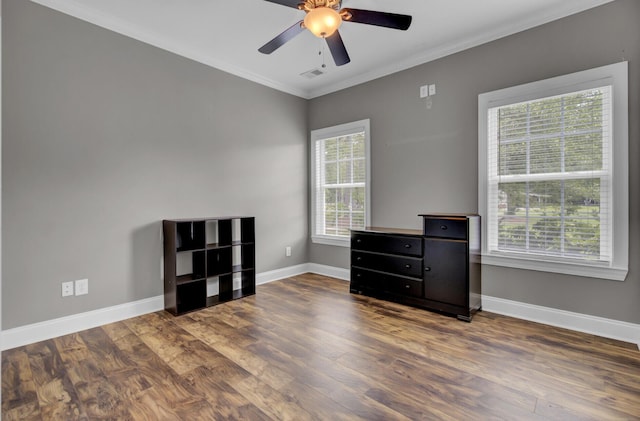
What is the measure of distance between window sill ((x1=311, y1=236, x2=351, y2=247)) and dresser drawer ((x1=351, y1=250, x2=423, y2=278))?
662mm

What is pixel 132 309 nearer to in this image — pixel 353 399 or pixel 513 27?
pixel 353 399

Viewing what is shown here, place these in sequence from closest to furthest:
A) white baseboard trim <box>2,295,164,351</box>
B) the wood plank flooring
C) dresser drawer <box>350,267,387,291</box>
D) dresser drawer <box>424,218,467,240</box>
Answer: the wood plank flooring, white baseboard trim <box>2,295,164,351</box>, dresser drawer <box>424,218,467,240</box>, dresser drawer <box>350,267,387,291</box>

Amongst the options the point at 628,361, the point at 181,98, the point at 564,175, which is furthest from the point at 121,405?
the point at 564,175

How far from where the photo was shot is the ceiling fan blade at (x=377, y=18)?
7.56 feet

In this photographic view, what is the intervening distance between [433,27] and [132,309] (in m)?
4.03

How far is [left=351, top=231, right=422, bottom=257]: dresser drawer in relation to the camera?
3436mm

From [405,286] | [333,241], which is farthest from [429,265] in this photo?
[333,241]

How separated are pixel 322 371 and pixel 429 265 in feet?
5.28

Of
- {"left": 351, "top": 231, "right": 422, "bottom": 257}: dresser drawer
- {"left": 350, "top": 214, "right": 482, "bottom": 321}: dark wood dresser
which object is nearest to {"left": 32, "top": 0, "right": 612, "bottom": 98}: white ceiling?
{"left": 350, "top": 214, "right": 482, "bottom": 321}: dark wood dresser

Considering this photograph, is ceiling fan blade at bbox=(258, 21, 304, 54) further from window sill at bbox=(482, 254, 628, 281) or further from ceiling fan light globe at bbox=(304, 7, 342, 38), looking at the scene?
window sill at bbox=(482, 254, 628, 281)

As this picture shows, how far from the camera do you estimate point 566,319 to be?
2924mm

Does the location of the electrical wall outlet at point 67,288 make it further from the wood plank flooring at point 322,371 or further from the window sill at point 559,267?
the window sill at point 559,267

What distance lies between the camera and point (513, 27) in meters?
3.16

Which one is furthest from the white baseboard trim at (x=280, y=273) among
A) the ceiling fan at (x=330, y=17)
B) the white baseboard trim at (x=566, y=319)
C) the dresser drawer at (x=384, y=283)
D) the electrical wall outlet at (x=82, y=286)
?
the ceiling fan at (x=330, y=17)
